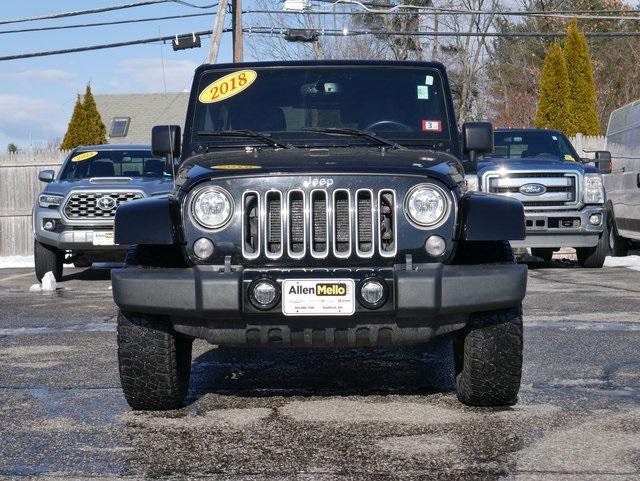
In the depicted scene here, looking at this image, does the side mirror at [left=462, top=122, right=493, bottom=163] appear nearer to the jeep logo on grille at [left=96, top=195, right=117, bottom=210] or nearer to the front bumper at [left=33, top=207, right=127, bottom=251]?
the front bumper at [left=33, top=207, right=127, bottom=251]

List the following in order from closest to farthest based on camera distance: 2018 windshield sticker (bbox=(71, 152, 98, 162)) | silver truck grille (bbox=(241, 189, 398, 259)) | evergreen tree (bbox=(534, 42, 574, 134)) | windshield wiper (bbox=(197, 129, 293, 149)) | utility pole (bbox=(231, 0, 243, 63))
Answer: silver truck grille (bbox=(241, 189, 398, 259)) < windshield wiper (bbox=(197, 129, 293, 149)) < 2018 windshield sticker (bbox=(71, 152, 98, 162)) < utility pole (bbox=(231, 0, 243, 63)) < evergreen tree (bbox=(534, 42, 574, 134))

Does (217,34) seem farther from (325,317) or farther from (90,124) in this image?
(325,317)

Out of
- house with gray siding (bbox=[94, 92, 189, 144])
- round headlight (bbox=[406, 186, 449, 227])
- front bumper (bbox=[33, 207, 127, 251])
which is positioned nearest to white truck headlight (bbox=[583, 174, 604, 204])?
front bumper (bbox=[33, 207, 127, 251])

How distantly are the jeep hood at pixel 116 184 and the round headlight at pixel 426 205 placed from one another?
887cm

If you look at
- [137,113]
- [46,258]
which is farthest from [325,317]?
[137,113]

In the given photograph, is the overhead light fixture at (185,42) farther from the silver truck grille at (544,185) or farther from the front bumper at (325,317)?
the front bumper at (325,317)

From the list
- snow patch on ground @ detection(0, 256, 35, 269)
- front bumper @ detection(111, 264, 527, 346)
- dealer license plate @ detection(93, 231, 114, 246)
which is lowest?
snow patch on ground @ detection(0, 256, 35, 269)

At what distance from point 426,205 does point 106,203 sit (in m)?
9.12

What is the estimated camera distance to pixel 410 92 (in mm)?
7031

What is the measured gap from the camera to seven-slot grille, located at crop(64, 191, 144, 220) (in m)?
14.0

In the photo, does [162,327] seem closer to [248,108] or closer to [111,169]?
[248,108]

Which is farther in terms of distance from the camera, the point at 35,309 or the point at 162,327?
the point at 35,309

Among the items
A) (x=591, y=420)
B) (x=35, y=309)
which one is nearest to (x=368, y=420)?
(x=591, y=420)

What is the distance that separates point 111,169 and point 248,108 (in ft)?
28.7
